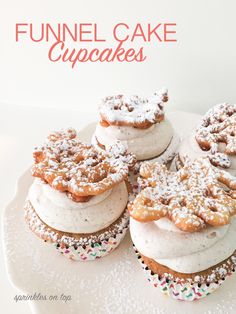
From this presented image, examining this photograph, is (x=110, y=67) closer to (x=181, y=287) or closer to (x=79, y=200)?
(x=79, y=200)

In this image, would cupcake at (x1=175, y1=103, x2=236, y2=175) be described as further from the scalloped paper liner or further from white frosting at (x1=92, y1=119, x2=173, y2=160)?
the scalloped paper liner

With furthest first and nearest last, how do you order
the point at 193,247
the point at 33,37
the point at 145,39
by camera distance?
the point at 33,37, the point at 145,39, the point at 193,247

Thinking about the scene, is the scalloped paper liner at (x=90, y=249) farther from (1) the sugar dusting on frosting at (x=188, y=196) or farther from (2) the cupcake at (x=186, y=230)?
(1) the sugar dusting on frosting at (x=188, y=196)

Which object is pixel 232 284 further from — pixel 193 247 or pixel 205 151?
pixel 205 151

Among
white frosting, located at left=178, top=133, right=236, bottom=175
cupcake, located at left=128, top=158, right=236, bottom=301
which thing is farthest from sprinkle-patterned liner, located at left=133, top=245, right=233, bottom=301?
white frosting, located at left=178, top=133, right=236, bottom=175

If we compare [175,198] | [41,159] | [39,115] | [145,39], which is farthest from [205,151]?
[39,115]

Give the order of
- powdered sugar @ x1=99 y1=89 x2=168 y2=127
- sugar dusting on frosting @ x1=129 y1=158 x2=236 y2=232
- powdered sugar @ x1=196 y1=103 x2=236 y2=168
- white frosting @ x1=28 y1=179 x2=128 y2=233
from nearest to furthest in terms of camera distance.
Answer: sugar dusting on frosting @ x1=129 y1=158 x2=236 y2=232, white frosting @ x1=28 y1=179 x2=128 y2=233, powdered sugar @ x1=196 y1=103 x2=236 y2=168, powdered sugar @ x1=99 y1=89 x2=168 y2=127
